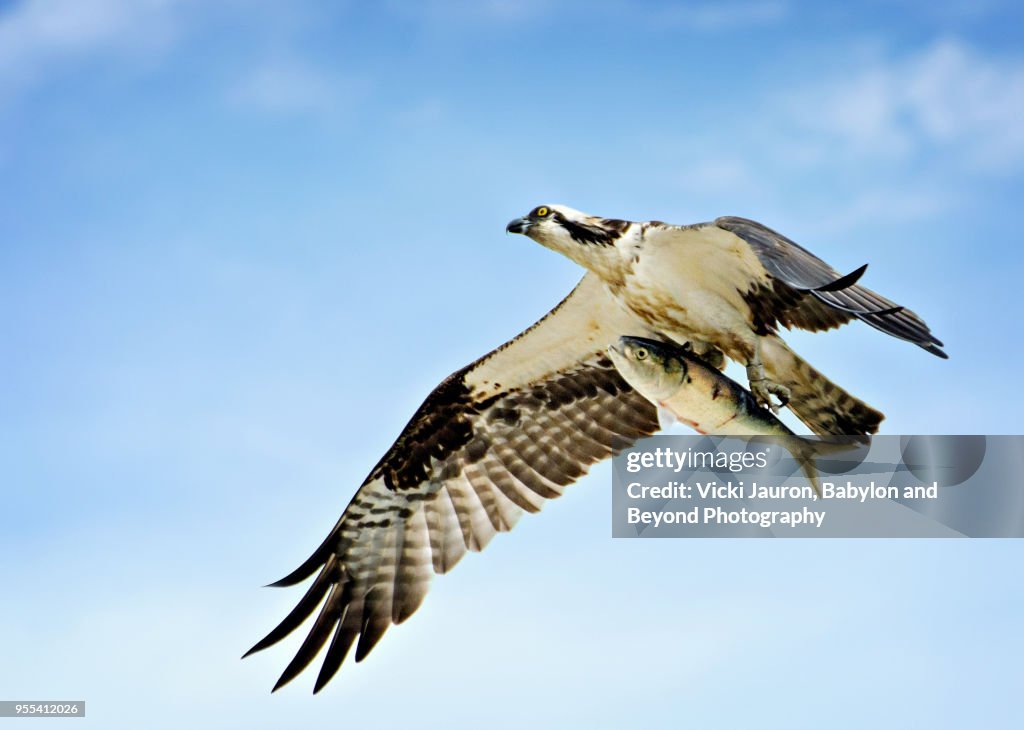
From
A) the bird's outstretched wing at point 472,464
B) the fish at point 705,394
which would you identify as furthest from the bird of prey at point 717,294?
the bird's outstretched wing at point 472,464

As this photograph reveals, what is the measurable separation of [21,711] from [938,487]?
771 centimetres

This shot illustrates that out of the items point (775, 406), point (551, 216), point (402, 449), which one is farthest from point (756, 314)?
point (402, 449)

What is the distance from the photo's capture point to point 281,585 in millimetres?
10891

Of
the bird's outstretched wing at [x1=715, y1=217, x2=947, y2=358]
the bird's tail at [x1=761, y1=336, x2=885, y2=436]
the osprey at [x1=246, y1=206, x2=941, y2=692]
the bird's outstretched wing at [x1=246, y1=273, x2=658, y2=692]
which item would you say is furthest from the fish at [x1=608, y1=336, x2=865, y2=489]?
the bird's outstretched wing at [x1=246, y1=273, x2=658, y2=692]

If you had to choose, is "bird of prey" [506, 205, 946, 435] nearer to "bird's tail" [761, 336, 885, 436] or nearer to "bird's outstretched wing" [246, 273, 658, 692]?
"bird's tail" [761, 336, 885, 436]

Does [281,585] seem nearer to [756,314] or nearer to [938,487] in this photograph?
[756,314]

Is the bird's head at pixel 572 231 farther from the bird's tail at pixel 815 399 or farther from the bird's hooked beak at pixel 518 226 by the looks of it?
the bird's tail at pixel 815 399

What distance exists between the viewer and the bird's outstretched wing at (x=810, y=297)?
27.5ft

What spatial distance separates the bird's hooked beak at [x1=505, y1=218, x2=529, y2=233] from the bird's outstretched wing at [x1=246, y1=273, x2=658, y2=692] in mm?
1043

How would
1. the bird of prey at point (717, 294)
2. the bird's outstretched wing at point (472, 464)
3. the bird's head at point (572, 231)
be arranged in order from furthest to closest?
the bird's outstretched wing at point (472, 464) < the bird's head at point (572, 231) < the bird of prey at point (717, 294)

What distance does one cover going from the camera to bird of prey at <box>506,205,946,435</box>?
9.63 m

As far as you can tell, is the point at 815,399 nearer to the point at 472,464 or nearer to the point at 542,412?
the point at 542,412

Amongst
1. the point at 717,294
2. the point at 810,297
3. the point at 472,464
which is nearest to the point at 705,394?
the point at 717,294

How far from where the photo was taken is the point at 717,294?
9.99m
